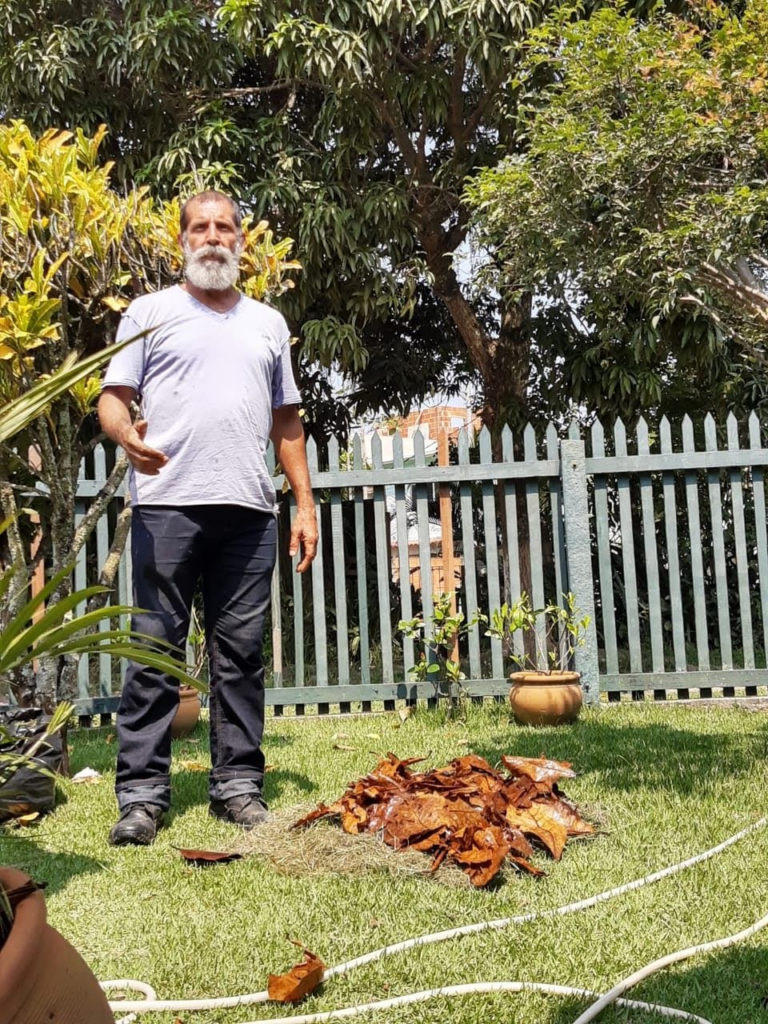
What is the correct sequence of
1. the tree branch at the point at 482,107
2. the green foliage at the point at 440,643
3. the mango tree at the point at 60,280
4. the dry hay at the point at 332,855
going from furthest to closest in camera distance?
the tree branch at the point at 482,107 → the green foliage at the point at 440,643 → the mango tree at the point at 60,280 → the dry hay at the point at 332,855

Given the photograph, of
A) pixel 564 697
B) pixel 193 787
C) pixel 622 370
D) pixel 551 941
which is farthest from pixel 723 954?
pixel 622 370

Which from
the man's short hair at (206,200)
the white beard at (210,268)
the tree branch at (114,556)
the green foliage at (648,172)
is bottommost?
the tree branch at (114,556)

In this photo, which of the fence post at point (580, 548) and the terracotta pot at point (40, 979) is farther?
the fence post at point (580, 548)

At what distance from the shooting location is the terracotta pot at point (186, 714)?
4.99 metres

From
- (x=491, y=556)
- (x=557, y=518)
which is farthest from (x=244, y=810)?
(x=557, y=518)

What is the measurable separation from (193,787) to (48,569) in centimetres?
287

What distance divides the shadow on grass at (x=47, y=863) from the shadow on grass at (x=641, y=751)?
177 centimetres

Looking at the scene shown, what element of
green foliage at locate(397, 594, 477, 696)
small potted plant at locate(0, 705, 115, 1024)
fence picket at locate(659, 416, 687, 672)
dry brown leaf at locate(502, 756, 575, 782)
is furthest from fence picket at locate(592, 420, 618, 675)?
small potted plant at locate(0, 705, 115, 1024)

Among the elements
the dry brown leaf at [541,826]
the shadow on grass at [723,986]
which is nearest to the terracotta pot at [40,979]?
the shadow on grass at [723,986]

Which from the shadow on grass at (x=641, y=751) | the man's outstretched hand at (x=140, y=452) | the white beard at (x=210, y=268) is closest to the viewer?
the man's outstretched hand at (x=140, y=452)

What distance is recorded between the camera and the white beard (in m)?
3.13

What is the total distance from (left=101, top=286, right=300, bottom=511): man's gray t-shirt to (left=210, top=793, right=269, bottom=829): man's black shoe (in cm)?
96

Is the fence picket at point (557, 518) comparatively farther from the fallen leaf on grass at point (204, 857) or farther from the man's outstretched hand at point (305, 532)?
the fallen leaf on grass at point (204, 857)

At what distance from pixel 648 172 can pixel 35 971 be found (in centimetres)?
460
